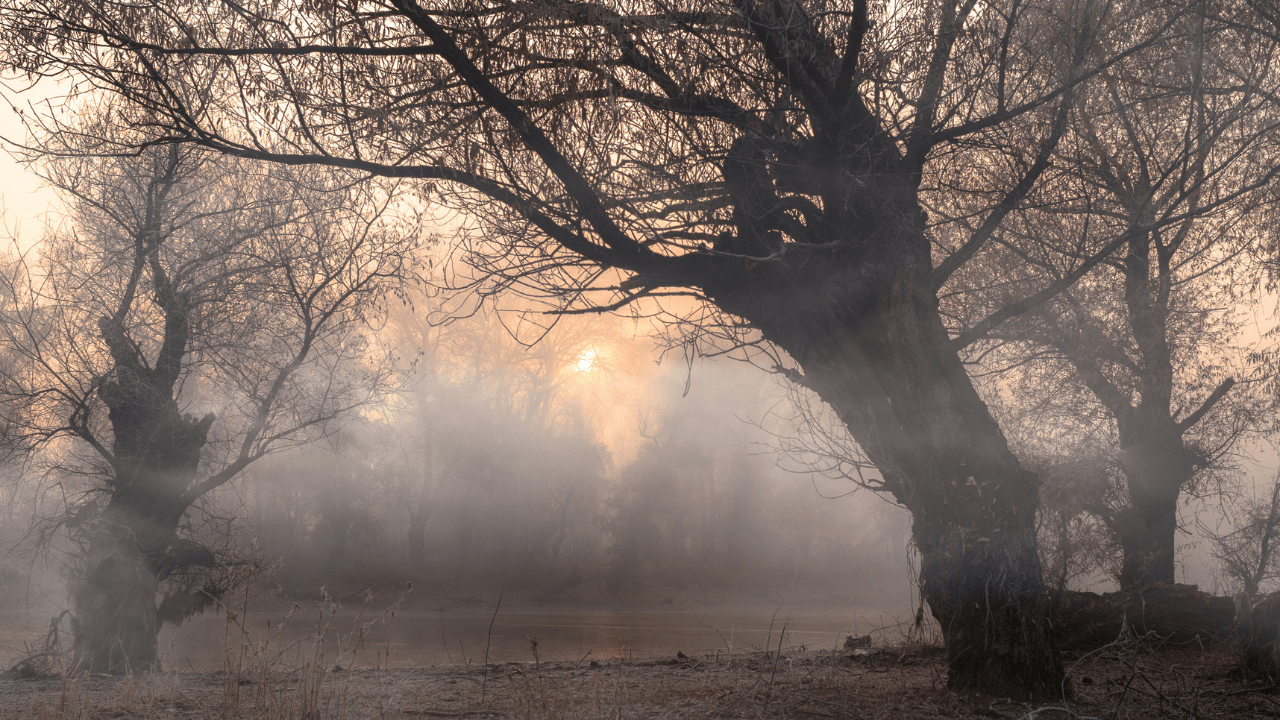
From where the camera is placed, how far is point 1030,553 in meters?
5.21

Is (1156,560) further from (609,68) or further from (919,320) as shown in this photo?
(609,68)

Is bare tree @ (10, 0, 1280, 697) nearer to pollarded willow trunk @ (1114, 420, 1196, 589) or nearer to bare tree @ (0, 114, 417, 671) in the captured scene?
bare tree @ (0, 114, 417, 671)

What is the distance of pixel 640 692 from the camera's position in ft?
18.6

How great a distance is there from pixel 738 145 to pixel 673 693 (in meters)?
4.13

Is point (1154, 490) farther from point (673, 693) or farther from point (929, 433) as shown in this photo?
point (673, 693)

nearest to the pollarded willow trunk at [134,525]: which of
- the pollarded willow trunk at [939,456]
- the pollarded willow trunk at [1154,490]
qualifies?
the pollarded willow trunk at [939,456]

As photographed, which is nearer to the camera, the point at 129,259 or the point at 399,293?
the point at 399,293

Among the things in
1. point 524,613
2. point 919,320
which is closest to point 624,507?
point 524,613

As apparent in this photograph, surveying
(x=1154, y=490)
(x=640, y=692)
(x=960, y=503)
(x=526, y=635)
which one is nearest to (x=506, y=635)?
(x=526, y=635)

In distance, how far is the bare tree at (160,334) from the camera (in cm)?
861

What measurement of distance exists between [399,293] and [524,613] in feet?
67.6

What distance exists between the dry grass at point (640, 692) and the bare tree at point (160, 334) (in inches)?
54.7

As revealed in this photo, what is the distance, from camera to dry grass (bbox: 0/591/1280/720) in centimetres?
402

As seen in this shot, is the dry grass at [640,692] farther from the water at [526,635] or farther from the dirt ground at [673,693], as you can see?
the water at [526,635]
